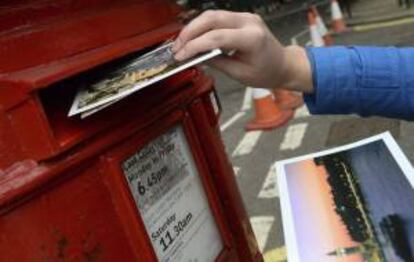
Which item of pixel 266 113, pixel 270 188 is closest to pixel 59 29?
pixel 270 188

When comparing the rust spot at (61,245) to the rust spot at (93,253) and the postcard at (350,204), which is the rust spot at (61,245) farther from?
the postcard at (350,204)

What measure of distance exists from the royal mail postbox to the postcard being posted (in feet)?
0.16

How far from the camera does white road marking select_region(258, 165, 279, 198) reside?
5.07 m

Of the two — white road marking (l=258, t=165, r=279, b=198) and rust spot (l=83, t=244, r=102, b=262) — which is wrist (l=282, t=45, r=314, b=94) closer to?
rust spot (l=83, t=244, r=102, b=262)

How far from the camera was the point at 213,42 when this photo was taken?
64.6 inches

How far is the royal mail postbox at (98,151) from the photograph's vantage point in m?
1.52

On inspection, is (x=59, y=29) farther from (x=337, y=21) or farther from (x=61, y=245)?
(x=337, y=21)

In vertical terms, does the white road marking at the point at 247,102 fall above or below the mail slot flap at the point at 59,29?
below

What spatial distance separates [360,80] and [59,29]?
902 mm

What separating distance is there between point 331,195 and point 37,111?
78cm

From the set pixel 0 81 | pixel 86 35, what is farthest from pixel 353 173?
pixel 0 81

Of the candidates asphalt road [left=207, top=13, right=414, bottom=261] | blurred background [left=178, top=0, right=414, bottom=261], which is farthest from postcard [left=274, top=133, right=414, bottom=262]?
asphalt road [left=207, top=13, right=414, bottom=261]

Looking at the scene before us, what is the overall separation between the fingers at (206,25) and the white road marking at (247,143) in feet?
15.0

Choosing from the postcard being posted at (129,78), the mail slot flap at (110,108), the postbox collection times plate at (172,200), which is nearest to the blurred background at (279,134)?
the mail slot flap at (110,108)
